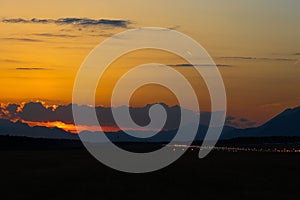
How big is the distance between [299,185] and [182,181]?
12011 millimetres

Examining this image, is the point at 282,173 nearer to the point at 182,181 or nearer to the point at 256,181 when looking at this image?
the point at 256,181

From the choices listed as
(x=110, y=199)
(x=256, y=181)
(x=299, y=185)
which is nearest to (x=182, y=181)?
(x=256, y=181)

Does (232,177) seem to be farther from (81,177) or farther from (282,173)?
(81,177)

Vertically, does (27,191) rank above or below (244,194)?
above

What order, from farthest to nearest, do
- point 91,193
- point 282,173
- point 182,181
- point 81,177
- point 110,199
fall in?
point 282,173
point 81,177
point 182,181
point 91,193
point 110,199

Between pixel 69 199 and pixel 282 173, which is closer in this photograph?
pixel 69 199

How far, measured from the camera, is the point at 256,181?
61062 millimetres

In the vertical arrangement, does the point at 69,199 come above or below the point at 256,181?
above

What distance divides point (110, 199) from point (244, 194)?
11333 millimetres

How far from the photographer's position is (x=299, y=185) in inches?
2240

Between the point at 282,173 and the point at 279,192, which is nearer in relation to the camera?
the point at 279,192

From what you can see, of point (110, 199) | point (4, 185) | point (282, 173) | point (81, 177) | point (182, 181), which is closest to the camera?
point (110, 199)

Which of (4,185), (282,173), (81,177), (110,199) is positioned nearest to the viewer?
(110,199)

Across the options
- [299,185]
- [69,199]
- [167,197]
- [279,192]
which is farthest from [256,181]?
[69,199]
